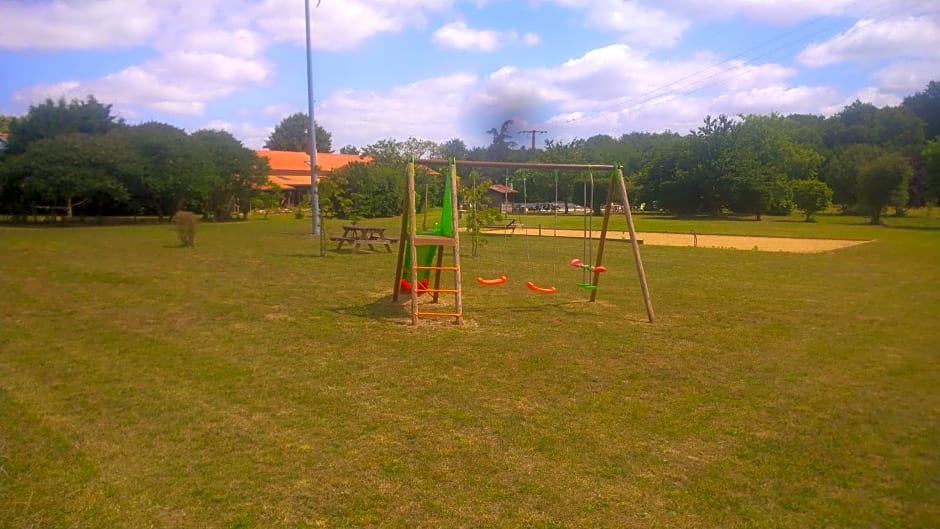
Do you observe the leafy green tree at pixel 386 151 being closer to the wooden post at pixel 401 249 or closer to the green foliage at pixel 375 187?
the green foliage at pixel 375 187

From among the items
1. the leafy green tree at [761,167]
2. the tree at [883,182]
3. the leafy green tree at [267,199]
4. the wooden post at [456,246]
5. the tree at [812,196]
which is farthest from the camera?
the leafy green tree at [761,167]

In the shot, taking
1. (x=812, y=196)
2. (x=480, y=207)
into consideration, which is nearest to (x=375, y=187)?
(x=480, y=207)

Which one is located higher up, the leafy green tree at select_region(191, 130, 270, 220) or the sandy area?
the leafy green tree at select_region(191, 130, 270, 220)

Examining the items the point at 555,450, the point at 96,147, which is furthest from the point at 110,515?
the point at 96,147

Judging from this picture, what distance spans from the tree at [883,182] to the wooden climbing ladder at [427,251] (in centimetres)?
3673

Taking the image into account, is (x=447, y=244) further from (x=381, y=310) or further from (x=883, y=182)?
(x=883, y=182)

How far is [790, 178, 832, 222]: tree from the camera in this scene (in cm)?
4281

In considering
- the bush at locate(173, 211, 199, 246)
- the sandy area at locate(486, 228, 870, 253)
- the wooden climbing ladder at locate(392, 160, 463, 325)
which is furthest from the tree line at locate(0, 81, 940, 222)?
the wooden climbing ladder at locate(392, 160, 463, 325)

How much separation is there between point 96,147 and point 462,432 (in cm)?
3370

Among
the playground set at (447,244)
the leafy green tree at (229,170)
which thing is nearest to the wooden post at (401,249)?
the playground set at (447,244)

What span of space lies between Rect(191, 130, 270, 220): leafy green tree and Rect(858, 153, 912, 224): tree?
36.5 meters

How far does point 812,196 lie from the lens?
43000 millimetres

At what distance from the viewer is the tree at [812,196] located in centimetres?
4281

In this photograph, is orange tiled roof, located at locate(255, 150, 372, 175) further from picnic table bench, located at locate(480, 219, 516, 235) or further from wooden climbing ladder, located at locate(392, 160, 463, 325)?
wooden climbing ladder, located at locate(392, 160, 463, 325)
